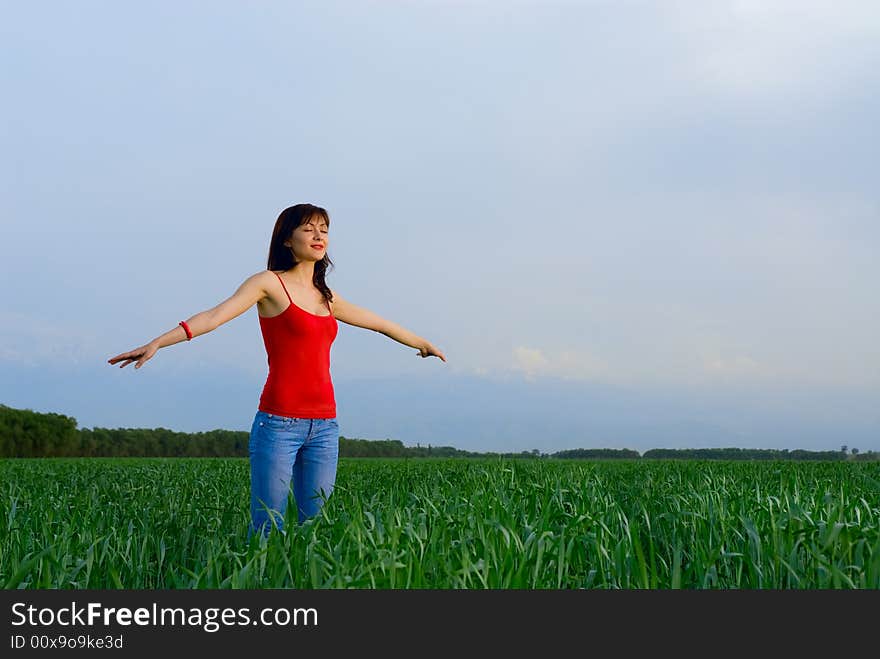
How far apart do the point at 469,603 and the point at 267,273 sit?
8.60ft

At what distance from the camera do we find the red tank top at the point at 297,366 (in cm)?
480

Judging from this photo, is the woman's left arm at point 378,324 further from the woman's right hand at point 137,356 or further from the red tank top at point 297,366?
the woman's right hand at point 137,356

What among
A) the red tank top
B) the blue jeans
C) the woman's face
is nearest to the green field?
the blue jeans

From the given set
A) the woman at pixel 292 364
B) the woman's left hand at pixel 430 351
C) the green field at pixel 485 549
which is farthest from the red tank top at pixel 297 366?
the woman's left hand at pixel 430 351

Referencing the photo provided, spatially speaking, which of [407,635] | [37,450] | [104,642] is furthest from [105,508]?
[37,450]

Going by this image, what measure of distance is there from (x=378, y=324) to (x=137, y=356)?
1861 mm

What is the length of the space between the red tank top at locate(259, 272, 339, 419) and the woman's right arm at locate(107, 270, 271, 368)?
0.18m

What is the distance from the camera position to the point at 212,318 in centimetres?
457

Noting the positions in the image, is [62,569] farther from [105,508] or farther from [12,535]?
[105,508]

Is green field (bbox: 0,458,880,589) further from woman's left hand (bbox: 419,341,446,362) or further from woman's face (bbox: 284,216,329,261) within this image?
woman's face (bbox: 284,216,329,261)

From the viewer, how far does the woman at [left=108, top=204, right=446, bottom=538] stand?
187 inches

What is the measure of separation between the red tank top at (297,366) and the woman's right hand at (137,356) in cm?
80

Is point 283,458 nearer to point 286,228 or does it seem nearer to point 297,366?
point 297,366

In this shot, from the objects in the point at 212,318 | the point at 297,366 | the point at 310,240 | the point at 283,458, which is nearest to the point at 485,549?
the point at 283,458
